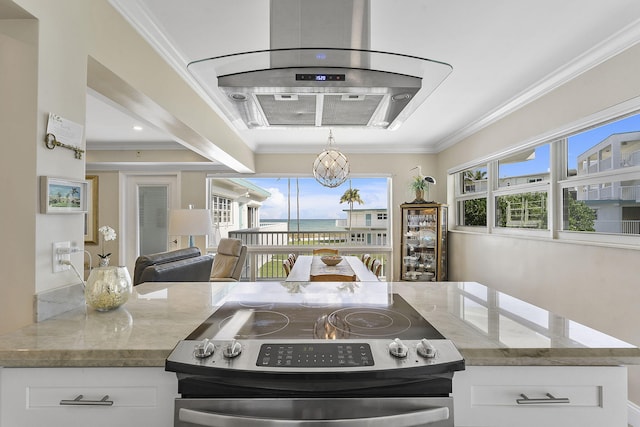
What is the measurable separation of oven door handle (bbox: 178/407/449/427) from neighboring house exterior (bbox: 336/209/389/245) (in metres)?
5.25

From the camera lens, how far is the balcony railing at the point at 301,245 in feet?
19.5

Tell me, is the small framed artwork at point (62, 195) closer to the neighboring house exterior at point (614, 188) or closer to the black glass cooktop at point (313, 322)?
the black glass cooktop at point (313, 322)

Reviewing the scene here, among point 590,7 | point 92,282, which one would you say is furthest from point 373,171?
point 92,282

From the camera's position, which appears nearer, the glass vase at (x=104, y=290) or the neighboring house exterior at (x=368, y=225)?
the glass vase at (x=104, y=290)

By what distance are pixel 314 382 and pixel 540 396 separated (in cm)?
66

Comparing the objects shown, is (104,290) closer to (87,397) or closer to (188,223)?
(87,397)

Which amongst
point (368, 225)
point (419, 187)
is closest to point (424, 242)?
point (419, 187)

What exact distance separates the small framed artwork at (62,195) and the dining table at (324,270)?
1.85 metres

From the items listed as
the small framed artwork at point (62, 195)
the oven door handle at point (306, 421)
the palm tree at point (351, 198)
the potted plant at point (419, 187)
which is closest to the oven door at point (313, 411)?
the oven door handle at point (306, 421)

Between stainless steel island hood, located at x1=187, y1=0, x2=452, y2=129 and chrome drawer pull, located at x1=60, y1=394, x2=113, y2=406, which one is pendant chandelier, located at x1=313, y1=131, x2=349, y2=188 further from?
chrome drawer pull, located at x1=60, y1=394, x2=113, y2=406

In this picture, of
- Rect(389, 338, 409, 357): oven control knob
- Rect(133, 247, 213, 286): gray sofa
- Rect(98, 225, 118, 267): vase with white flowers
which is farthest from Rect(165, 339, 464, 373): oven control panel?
Rect(133, 247, 213, 286): gray sofa

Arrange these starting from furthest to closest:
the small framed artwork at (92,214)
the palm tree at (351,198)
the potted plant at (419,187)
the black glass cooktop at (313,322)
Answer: the palm tree at (351,198) < the small framed artwork at (92,214) < the potted plant at (419,187) < the black glass cooktop at (313,322)

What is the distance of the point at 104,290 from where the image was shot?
1.30 metres

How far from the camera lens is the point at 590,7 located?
198 cm
